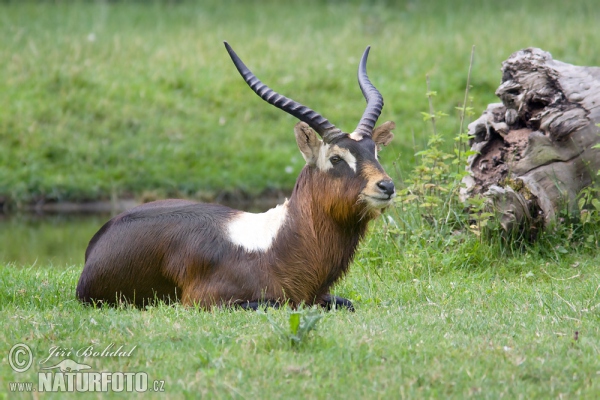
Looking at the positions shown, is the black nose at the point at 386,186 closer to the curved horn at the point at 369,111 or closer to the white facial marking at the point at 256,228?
the curved horn at the point at 369,111

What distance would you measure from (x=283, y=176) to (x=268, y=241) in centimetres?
827

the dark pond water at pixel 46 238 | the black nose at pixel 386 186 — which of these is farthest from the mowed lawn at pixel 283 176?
the black nose at pixel 386 186

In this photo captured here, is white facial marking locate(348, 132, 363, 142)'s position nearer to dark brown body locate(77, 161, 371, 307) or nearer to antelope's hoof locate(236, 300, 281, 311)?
dark brown body locate(77, 161, 371, 307)

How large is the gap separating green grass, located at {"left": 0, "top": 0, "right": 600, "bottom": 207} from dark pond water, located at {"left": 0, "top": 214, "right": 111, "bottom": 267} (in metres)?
0.72

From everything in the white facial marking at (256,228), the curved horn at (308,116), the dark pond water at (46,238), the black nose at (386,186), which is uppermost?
the curved horn at (308,116)

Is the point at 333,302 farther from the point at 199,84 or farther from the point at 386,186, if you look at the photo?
the point at 199,84

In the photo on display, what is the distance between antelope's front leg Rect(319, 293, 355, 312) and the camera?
21.6 ft

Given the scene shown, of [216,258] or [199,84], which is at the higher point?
[199,84]

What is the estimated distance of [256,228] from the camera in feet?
21.8

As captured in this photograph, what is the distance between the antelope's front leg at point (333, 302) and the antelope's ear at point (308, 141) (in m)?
1.06

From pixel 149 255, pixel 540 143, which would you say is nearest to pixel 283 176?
pixel 540 143

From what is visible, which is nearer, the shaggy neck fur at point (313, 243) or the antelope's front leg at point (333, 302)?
the shaggy neck fur at point (313, 243)

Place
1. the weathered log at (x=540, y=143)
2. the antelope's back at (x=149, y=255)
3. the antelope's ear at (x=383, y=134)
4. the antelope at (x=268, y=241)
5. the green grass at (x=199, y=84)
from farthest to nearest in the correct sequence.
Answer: the green grass at (x=199, y=84) → the weathered log at (x=540, y=143) → the antelope's ear at (x=383, y=134) → the antelope's back at (x=149, y=255) → the antelope at (x=268, y=241)

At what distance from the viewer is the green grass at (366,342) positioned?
436 centimetres
